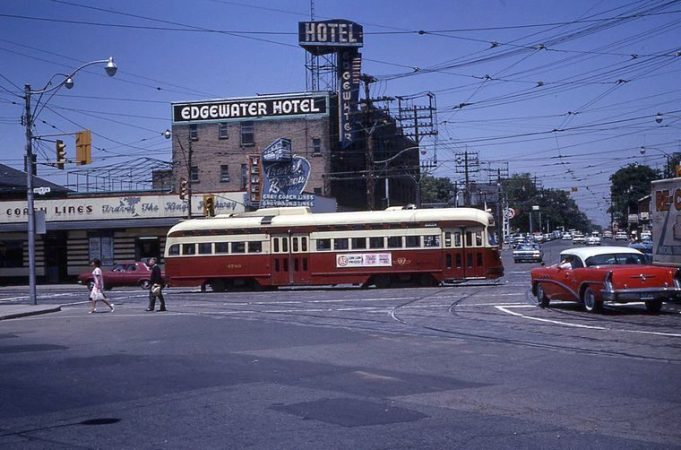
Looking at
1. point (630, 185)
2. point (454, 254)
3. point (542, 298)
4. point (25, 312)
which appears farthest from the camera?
point (630, 185)

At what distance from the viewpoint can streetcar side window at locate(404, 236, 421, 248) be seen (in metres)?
35.9

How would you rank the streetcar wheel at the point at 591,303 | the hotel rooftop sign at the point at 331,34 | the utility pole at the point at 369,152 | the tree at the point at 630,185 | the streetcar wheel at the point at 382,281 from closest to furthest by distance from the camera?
the streetcar wheel at the point at 591,303, the streetcar wheel at the point at 382,281, the utility pole at the point at 369,152, the hotel rooftop sign at the point at 331,34, the tree at the point at 630,185

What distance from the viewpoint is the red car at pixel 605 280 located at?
19.9 meters

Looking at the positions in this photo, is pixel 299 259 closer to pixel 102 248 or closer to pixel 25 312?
pixel 25 312

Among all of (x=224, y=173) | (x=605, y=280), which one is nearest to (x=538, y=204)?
(x=224, y=173)

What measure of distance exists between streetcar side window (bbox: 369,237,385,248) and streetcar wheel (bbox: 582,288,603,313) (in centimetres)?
1543

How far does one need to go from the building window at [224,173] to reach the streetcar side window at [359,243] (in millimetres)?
26771

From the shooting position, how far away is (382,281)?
Answer: 36906mm

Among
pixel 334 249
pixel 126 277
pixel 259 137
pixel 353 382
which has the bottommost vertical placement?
pixel 353 382

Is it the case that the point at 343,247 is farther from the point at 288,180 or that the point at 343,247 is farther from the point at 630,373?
the point at 630,373

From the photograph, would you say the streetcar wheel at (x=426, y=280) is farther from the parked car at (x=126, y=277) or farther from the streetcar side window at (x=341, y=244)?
the parked car at (x=126, y=277)

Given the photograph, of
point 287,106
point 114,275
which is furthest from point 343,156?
point 114,275

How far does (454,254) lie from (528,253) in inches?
1176

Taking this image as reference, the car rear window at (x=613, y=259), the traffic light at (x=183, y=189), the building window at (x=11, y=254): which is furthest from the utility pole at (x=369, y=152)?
the building window at (x=11, y=254)
